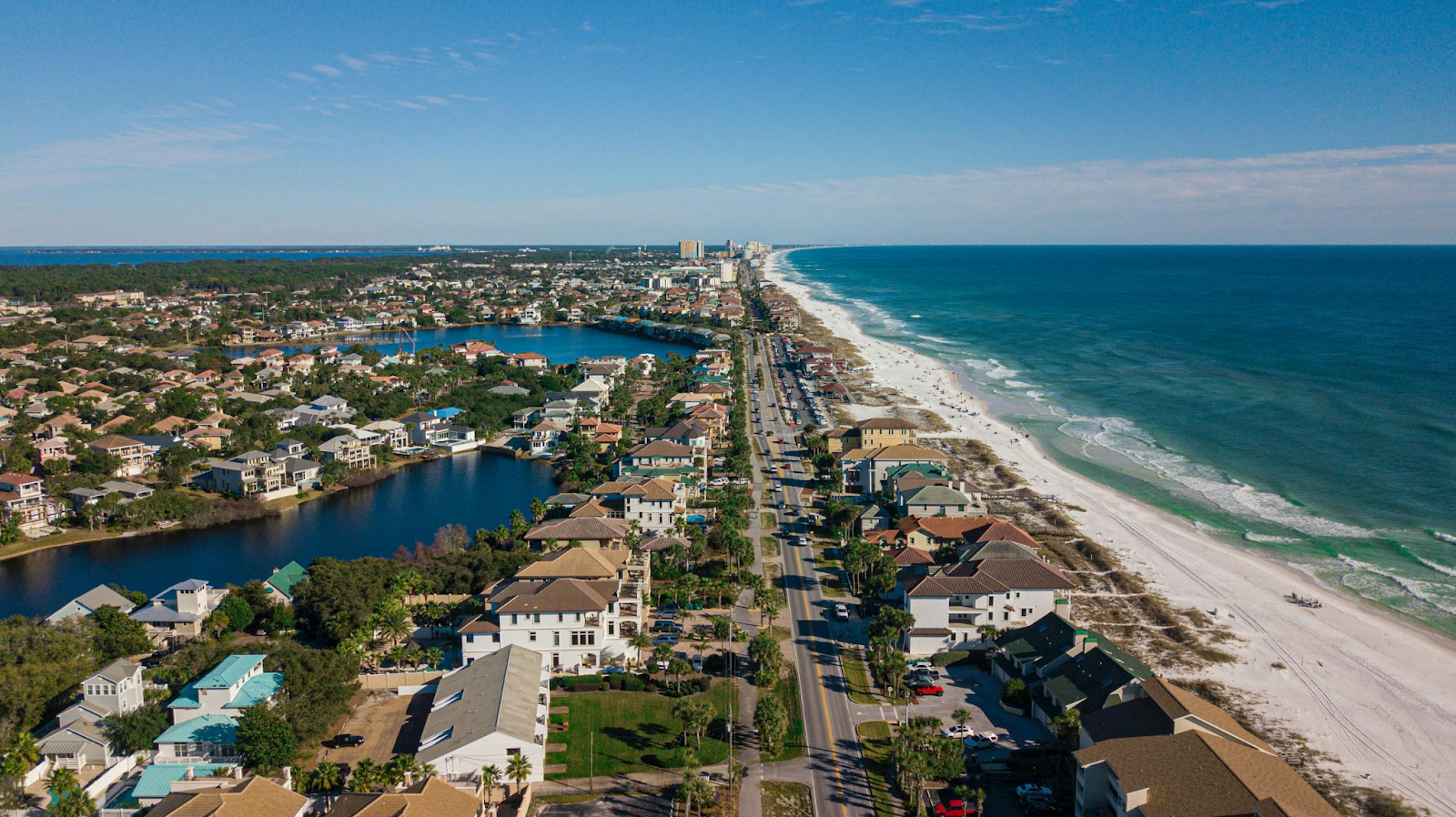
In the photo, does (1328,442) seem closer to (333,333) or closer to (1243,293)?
(1243,293)

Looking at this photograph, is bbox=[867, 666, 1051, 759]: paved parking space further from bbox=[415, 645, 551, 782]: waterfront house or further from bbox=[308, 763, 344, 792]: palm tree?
bbox=[308, 763, 344, 792]: palm tree

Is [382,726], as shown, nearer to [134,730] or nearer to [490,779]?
[490,779]

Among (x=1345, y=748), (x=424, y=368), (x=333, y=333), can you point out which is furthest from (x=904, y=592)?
(x=333, y=333)

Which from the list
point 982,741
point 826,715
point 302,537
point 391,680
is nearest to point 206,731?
point 391,680

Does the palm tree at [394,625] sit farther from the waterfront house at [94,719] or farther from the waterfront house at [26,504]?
the waterfront house at [26,504]

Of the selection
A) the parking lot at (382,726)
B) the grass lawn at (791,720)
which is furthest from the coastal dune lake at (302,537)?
the grass lawn at (791,720)

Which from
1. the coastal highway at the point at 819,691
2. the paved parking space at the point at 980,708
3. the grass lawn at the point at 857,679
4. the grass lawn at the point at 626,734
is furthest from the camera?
the grass lawn at the point at 857,679
